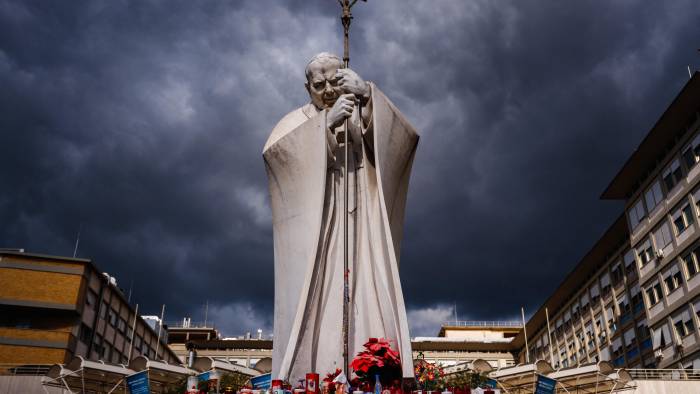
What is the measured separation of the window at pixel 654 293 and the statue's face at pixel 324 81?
27.0 meters

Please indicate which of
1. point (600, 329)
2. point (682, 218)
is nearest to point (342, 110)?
point (682, 218)

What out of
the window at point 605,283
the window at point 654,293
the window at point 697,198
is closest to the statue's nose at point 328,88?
the window at point 697,198

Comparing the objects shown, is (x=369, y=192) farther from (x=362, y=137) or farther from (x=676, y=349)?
(x=676, y=349)

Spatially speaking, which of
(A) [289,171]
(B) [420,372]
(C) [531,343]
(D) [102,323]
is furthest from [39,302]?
(C) [531,343]

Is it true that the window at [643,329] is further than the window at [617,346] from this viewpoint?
No

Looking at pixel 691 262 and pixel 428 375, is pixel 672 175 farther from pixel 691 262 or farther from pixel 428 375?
pixel 428 375

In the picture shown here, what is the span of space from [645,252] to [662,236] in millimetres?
2456

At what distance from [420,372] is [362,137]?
539cm

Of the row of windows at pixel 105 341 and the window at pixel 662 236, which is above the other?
the window at pixel 662 236

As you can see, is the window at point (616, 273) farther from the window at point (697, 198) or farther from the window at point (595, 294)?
the window at point (697, 198)

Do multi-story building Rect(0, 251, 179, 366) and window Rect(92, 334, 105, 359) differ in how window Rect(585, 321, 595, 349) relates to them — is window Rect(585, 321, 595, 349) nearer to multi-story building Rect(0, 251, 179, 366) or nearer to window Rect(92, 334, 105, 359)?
window Rect(92, 334, 105, 359)

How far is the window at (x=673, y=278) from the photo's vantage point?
110 ft

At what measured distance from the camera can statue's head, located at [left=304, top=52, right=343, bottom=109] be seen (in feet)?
52.7

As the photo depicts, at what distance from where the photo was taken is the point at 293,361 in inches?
496
